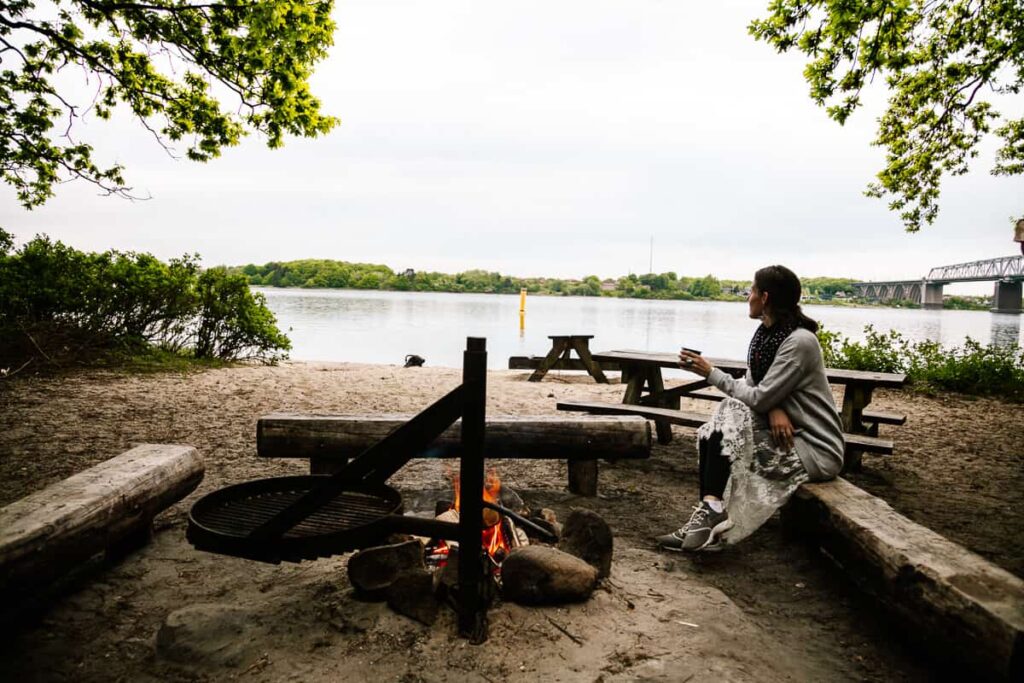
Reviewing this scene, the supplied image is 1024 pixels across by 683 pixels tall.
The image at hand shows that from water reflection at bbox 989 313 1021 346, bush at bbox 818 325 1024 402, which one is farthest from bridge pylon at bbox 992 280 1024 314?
bush at bbox 818 325 1024 402

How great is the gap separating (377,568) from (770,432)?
2429mm

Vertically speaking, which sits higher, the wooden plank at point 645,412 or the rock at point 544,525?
the wooden plank at point 645,412

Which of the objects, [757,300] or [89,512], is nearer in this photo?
[89,512]

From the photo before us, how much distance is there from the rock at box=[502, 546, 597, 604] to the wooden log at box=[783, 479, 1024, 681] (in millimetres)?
1363

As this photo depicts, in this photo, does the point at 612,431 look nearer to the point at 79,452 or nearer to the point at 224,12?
the point at 79,452

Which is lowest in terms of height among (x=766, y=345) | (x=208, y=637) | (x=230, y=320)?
(x=208, y=637)

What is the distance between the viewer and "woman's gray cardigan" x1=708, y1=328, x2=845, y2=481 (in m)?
3.47

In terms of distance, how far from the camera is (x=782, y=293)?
12.0 ft

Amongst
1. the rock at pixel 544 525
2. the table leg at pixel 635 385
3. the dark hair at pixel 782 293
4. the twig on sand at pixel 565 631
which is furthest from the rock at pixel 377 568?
the table leg at pixel 635 385

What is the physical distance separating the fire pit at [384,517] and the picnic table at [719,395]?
9.79 feet

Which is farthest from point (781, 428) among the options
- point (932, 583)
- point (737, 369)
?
point (737, 369)

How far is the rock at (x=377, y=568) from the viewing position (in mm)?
2766

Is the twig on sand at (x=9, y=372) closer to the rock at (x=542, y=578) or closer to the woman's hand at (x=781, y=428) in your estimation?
the rock at (x=542, y=578)

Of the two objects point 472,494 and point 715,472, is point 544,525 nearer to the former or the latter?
point 472,494
